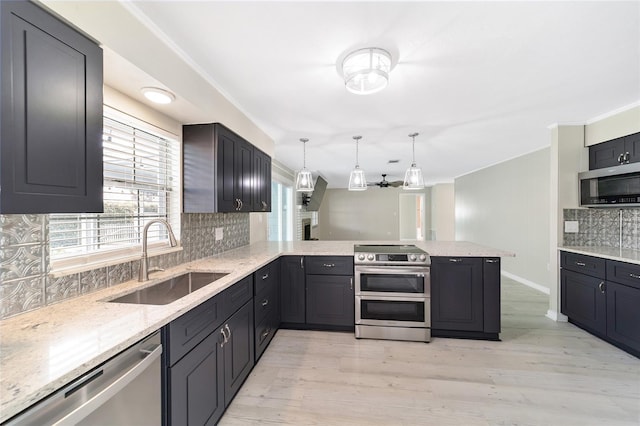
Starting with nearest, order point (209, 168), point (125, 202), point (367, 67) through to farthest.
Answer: point (367, 67), point (125, 202), point (209, 168)

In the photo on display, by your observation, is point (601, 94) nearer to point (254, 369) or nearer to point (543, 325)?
point (543, 325)

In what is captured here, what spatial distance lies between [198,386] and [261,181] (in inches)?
85.6

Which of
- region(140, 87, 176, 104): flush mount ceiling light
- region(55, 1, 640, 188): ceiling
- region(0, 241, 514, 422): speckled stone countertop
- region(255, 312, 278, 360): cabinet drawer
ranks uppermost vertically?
region(55, 1, 640, 188): ceiling

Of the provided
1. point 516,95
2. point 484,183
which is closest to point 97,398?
point 516,95

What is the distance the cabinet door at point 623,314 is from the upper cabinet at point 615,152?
4.25 feet

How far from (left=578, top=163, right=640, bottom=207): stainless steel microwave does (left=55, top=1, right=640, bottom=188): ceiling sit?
65 centimetres

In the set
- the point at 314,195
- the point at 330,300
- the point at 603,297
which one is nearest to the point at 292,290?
the point at 330,300

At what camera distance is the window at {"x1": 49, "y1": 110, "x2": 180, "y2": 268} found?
4.59 feet

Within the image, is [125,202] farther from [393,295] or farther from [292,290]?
[393,295]

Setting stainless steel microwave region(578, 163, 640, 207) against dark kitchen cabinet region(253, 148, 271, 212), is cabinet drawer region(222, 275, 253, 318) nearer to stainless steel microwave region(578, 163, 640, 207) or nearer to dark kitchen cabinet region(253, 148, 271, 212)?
dark kitchen cabinet region(253, 148, 271, 212)

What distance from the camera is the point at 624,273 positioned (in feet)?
7.73

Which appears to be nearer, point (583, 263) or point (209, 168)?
point (209, 168)

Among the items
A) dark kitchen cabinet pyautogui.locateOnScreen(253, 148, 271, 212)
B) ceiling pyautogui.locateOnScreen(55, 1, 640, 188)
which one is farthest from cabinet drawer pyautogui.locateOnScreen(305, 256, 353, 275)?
ceiling pyautogui.locateOnScreen(55, 1, 640, 188)

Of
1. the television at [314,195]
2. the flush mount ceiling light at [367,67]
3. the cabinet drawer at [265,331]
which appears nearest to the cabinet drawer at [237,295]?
the cabinet drawer at [265,331]
